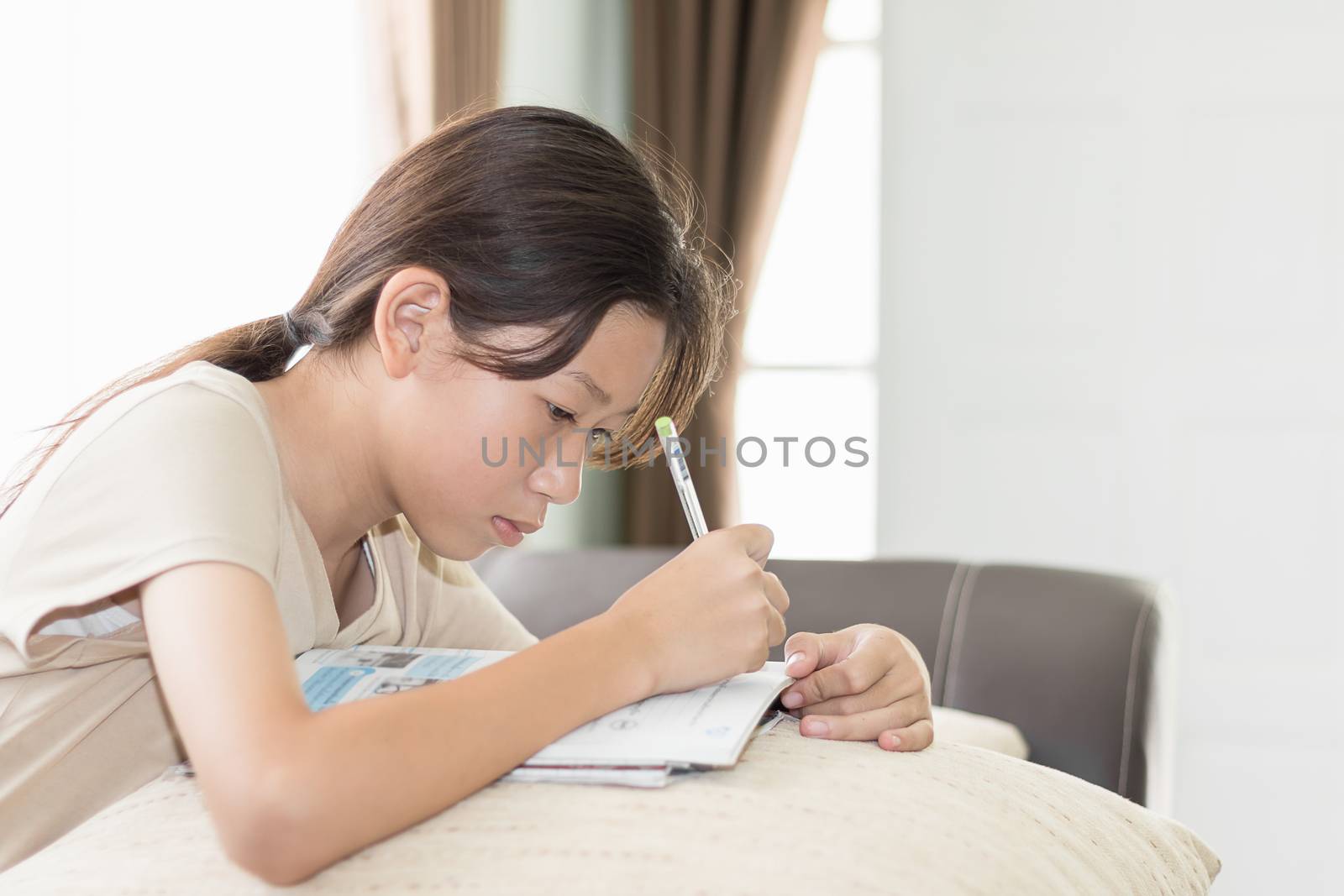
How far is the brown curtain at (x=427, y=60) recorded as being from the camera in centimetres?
195

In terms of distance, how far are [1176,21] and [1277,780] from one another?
169 centimetres

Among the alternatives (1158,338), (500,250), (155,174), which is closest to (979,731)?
(500,250)

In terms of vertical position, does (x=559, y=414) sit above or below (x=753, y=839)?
above

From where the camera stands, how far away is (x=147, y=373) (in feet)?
3.09

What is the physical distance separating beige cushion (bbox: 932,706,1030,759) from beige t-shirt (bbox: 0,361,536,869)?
74 cm

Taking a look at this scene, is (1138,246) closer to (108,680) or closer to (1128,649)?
(1128,649)

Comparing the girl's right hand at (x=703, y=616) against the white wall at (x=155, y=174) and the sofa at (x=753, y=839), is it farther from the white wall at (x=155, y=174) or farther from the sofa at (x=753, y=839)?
the white wall at (x=155, y=174)

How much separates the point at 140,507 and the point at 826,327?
2.35m

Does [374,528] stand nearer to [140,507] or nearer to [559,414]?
[559,414]

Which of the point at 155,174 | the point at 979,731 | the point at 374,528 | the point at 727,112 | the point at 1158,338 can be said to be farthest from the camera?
the point at 727,112

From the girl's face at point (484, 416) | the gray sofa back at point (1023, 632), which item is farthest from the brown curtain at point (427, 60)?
the girl's face at point (484, 416)

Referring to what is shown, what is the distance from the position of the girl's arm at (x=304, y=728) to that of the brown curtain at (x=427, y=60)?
142cm

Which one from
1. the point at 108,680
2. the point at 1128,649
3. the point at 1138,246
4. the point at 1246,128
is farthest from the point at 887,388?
the point at 108,680

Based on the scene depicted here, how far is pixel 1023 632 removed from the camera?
1610mm
